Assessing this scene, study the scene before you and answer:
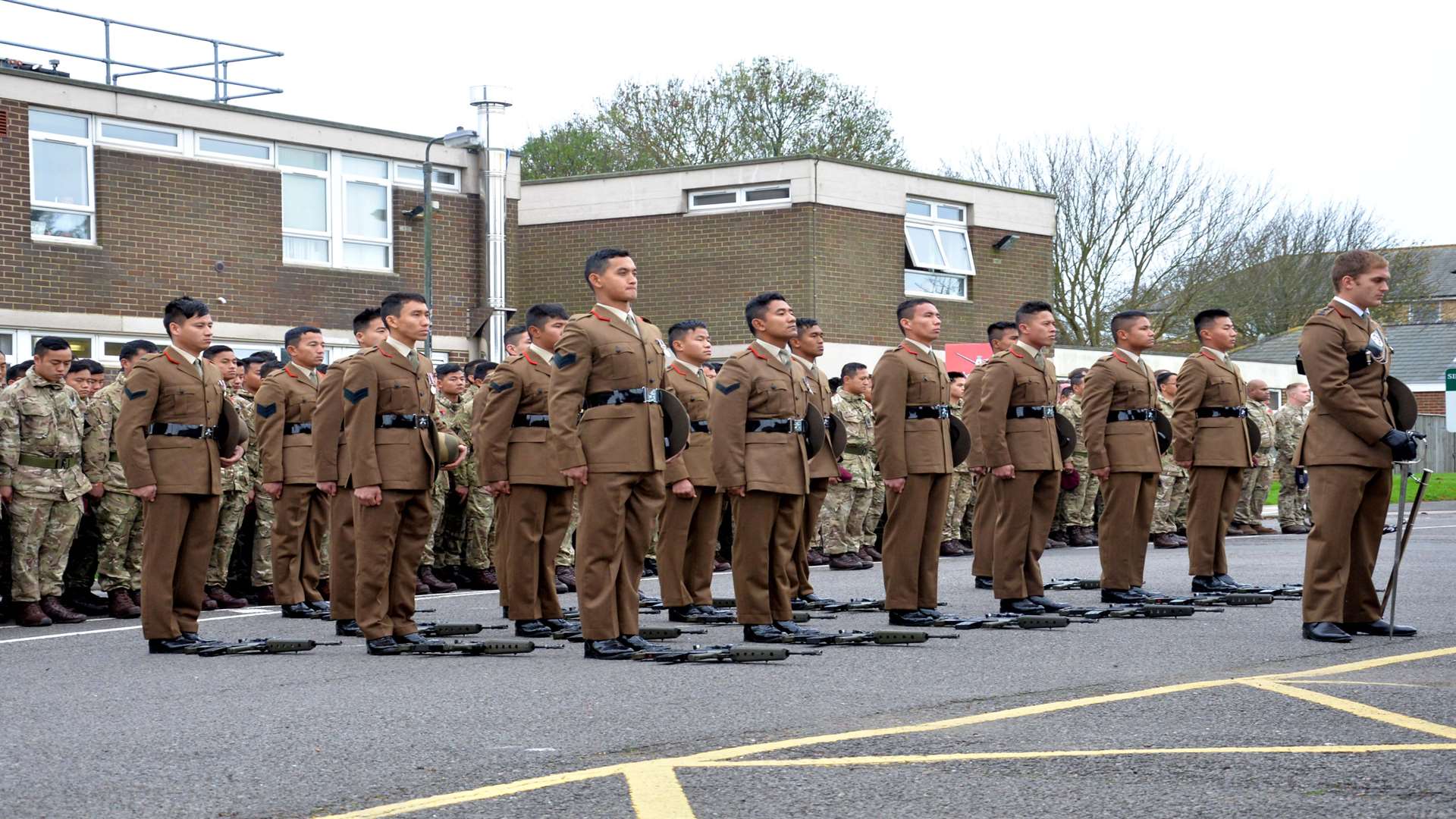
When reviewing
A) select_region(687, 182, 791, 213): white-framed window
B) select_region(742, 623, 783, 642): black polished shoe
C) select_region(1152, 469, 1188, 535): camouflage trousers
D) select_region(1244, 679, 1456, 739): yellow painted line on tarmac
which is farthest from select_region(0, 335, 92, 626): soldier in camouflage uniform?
select_region(687, 182, 791, 213): white-framed window

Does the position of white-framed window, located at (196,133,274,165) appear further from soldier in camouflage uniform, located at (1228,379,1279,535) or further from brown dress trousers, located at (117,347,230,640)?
brown dress trousers, located at (117,347,230,640)

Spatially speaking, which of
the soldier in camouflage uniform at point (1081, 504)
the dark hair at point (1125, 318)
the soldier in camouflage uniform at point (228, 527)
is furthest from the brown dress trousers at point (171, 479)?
the soldier in camouflage uniform at point (1081, 504)

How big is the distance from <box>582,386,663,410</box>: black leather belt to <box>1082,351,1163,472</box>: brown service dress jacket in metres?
4.27

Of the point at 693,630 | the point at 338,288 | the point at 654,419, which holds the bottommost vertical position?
the point at 693,630

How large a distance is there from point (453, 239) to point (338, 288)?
2.54 metres

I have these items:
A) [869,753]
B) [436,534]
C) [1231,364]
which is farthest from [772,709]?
[436,534]

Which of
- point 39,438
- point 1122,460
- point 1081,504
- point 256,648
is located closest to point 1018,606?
point 1122,460

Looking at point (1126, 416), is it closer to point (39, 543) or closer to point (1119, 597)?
point (1119, 597)

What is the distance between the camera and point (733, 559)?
10156mm

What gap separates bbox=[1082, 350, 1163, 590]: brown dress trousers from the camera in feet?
40.5

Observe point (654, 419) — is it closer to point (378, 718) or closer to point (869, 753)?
point (378, 718)

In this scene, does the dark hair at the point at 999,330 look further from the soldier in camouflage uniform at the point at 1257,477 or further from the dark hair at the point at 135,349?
the soldier in camouflage uniform at the point at 1257,477

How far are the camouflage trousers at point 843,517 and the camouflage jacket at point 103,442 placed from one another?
7186 millimetres

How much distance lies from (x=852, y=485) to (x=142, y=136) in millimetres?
12501
